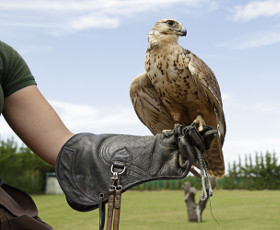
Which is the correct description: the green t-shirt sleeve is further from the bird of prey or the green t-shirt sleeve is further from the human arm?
the bird of prey

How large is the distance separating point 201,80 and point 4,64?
5.67 ft

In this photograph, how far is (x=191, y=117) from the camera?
3.46m

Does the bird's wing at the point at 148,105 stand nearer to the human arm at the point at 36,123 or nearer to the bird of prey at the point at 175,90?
the bird of prey at the point at 175,90

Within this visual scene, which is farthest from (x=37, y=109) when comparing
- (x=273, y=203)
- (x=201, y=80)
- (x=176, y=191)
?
(x=176, y=191)

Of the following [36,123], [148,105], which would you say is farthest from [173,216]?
[36,123]

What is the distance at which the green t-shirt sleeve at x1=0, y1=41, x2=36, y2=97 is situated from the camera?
1.75 m

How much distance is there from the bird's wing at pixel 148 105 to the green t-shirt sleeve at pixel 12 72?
1.71 meters

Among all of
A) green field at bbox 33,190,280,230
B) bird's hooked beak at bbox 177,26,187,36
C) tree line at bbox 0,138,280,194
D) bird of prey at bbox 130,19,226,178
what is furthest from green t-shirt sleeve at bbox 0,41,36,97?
tree line at bbox 0,138,280,194

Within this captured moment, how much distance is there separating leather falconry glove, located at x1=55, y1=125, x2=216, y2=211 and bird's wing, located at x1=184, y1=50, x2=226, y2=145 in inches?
55.0

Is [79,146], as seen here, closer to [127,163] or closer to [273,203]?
[127,163]

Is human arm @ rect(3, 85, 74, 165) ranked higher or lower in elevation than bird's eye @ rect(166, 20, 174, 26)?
lower

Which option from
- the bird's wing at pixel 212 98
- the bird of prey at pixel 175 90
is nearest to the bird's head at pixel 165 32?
the bird of prey at pixel 175 90

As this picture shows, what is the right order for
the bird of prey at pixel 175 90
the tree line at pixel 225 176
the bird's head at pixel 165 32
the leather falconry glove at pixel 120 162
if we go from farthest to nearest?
1. the tree line at pixel 225 176
2. the bird's head at pixel 165 32
3. the bird of prey at pixel 175 90
4. the leather falconry glove at pixel 120 162

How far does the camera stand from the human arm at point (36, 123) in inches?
70.4
